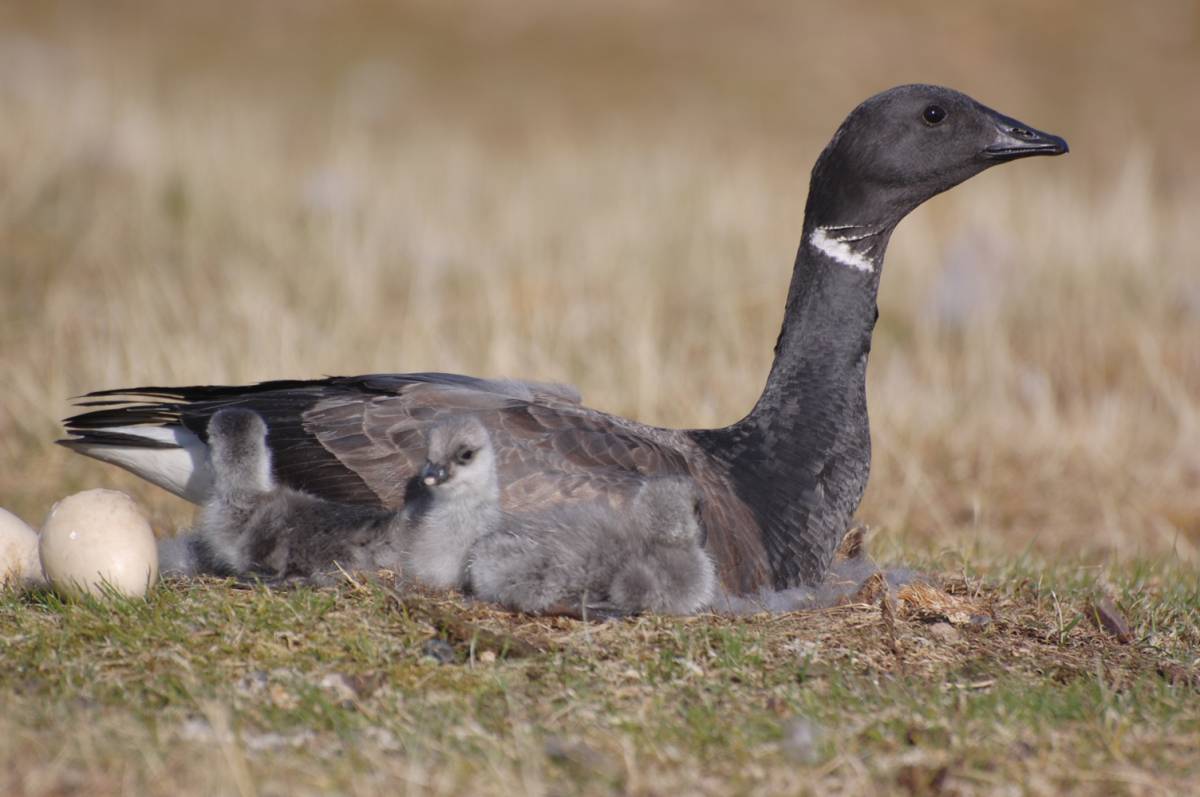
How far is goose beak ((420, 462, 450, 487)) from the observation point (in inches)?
177

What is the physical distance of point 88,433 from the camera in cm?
566

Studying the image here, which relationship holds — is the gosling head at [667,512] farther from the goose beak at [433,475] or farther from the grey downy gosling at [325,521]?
the goose beak at [433,475]

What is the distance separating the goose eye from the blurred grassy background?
7.02ft

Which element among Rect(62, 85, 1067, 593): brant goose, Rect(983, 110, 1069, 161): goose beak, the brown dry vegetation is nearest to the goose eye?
Rect(62, 85, 1067, 593): brant goose

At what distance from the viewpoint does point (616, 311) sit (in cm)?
1145

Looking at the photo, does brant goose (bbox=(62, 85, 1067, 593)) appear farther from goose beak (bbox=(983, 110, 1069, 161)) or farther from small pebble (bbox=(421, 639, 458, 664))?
small pebble (bbox=(421, 639, 458, 664))

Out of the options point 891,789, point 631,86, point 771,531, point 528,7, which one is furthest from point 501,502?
point 528,7

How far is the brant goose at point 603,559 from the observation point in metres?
4.56

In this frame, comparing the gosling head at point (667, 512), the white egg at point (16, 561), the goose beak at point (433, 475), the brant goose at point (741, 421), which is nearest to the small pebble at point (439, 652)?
the goose beak at point (433, 475)

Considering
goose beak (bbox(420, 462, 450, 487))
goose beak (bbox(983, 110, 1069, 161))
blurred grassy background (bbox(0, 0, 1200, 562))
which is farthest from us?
blurred grassy background (bbox(0, 0, 1200, 562))

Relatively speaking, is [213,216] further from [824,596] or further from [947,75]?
[947,75]

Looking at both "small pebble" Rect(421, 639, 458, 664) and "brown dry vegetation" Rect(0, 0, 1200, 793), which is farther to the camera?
"small pebble" Rect(421, 639, 458, 664)

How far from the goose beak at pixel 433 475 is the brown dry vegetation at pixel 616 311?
1.58 ft

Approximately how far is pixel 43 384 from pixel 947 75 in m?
21.1
